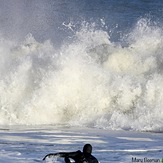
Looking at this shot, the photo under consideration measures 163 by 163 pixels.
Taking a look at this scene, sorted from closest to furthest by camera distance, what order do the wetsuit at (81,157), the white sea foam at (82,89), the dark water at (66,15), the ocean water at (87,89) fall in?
the wetsuit at (81,157) → the ocean water at (87,89) → the white sea foam at (82,89) → the dark water at (66,15)

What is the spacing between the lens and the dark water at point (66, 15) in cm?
3878

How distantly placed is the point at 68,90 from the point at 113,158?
8455 millimetres

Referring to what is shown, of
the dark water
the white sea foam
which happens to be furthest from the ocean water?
the dark water

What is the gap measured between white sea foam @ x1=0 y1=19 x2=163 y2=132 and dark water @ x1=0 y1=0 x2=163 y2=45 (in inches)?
433

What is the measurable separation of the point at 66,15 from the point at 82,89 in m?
25.9

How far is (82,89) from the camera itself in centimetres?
2133

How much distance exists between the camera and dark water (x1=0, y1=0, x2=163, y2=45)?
127 feet

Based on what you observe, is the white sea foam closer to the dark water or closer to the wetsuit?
the wetsuit

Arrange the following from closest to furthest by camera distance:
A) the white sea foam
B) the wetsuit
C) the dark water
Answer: the wetsuit, the white sea foam, the dark water

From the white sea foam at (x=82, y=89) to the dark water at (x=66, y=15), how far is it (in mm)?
11006

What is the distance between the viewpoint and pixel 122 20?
4444 centimetres

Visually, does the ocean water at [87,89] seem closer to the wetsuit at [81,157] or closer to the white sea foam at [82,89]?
the white sea foam at [82,89]

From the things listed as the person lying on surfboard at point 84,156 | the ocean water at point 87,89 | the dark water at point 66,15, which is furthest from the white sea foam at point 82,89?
the dark water at point 66,15

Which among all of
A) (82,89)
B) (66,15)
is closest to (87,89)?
(82,89)
